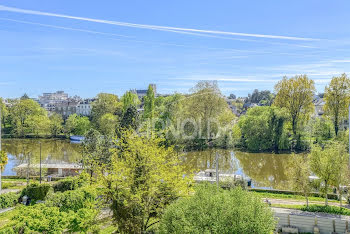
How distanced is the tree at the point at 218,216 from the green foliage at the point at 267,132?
30.6 meters

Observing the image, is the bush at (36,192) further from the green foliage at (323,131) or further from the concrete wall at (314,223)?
the green foliage at (323,131)

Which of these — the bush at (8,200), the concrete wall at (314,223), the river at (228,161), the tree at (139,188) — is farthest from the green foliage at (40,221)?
the river at (228,161)

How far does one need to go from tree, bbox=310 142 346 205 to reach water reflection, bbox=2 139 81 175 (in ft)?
74.5

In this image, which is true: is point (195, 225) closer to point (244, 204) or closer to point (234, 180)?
point (244, 204)

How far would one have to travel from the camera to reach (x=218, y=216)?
809 cm

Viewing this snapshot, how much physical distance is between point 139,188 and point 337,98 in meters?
33.3

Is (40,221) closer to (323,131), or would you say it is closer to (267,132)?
(267,132)

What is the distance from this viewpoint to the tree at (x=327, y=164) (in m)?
A: 15.3

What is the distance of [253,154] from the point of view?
36.5 metres

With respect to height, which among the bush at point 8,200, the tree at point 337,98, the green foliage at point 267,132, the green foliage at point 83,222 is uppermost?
the tree at point 337,98

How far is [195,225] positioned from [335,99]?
34361 mm

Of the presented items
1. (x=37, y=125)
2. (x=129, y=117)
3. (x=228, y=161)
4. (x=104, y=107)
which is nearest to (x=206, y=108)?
(x=228, y=161)

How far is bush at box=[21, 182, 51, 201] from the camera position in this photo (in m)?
16.8

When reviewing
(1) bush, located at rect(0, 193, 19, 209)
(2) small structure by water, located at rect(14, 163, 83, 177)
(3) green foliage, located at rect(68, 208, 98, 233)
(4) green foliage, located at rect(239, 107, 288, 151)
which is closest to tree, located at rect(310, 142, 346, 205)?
(3) green foliage, located at rect(68, 208, 98, 233)
